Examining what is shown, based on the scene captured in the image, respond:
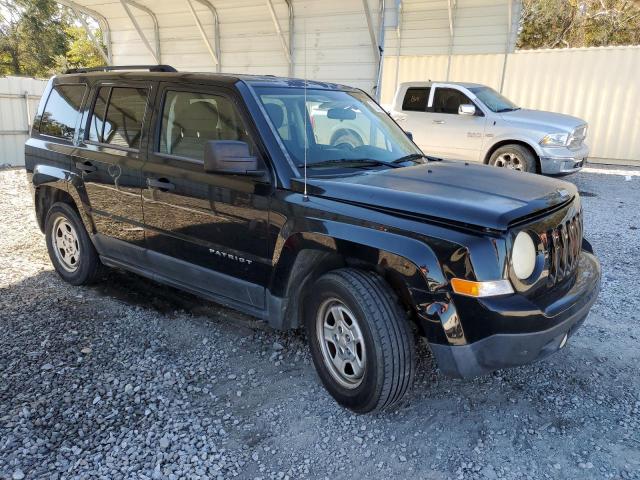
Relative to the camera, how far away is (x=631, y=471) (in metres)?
2.57

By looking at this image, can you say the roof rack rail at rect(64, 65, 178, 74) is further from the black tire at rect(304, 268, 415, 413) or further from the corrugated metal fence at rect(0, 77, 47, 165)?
the corrugated metal fence at rect(0, 77, 47, 165)

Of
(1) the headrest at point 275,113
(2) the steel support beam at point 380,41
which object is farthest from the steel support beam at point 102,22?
(1) the headrest at point 275,113

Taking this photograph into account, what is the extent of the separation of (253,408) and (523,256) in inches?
70.3

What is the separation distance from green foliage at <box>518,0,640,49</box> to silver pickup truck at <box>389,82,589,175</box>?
15.8m

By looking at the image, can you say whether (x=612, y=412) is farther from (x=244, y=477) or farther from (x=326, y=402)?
(x=244, y=477)

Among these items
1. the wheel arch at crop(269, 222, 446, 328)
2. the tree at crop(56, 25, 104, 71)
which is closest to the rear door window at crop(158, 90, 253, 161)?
the wheel arch at crop(269, 222, 446, 328)

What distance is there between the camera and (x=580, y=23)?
78.6 ft

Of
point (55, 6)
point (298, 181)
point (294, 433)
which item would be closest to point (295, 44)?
point (298, 181)

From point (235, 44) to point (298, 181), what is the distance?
12.8 m

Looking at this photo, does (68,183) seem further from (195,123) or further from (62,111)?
(195,123)

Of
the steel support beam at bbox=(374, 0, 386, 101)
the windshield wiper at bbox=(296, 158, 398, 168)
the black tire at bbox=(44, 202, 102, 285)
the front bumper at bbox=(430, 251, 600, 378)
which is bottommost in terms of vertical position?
the black tire at bbox=(44, 202, 102, 285)

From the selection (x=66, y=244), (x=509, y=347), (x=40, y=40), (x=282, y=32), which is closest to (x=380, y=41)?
(x=282, y=32)

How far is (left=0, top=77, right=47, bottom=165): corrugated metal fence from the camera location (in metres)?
13.5

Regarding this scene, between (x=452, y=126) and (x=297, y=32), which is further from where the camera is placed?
(x=297, y=32)
